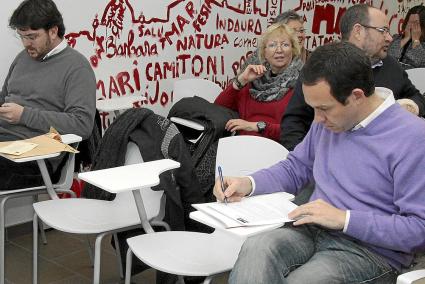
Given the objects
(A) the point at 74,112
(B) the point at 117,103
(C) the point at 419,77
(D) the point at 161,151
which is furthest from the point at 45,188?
(C) the point at 419,77

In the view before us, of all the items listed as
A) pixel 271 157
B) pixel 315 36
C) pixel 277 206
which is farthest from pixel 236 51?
pixel 277 206

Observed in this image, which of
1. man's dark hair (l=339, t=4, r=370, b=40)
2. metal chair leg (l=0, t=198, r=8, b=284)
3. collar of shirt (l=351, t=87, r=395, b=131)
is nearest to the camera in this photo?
collar of shirt (l=351, t=87, r=395, b=131)

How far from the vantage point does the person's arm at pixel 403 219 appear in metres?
1.48

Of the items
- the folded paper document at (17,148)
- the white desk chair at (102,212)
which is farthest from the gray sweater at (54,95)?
the white desk chair at (102,212)

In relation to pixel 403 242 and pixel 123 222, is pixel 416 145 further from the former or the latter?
pixel 123 222

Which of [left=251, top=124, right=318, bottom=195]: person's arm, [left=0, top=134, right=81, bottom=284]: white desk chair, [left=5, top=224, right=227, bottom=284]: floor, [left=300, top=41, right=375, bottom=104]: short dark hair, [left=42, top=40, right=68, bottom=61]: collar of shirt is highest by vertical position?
→ [left=300, top=41, right=375, bottom=104]: short dark hair

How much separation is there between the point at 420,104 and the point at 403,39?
7.27 ft

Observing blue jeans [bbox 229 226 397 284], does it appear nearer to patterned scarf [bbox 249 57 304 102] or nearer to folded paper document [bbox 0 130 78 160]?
folded paper document [bbox 0 130 78 160]

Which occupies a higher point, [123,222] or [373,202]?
[373,202]

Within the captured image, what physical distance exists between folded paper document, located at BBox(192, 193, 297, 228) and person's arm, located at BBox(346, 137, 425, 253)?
204 mm

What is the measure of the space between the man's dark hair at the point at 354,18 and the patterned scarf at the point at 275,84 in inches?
17.8

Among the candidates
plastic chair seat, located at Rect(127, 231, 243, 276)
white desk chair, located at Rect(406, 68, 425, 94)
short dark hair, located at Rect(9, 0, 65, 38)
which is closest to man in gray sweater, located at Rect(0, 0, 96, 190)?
short dark hair, located at Rect(9, 0, 65, 38)

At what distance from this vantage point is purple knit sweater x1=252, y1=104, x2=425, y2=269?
150 cm

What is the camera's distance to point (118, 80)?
354 cm
